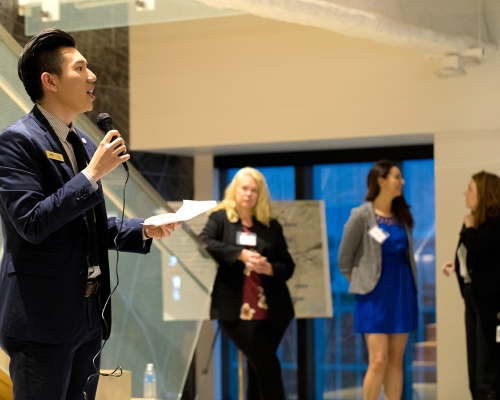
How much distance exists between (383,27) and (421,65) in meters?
1.29

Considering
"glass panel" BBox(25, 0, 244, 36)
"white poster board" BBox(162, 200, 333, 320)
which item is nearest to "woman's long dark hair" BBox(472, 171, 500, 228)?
"white poster board" BBox(162, 200, 333, 320)

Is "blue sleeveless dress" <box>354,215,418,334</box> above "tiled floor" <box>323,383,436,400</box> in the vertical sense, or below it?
above

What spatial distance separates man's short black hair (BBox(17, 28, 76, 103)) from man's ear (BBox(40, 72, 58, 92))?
10 millimetres

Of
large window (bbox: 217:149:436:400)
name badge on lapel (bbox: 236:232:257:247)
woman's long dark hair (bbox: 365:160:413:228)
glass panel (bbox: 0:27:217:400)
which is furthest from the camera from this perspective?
large window (bbox: 217:149:436:400)

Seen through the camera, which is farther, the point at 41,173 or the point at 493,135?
the point at 493,135

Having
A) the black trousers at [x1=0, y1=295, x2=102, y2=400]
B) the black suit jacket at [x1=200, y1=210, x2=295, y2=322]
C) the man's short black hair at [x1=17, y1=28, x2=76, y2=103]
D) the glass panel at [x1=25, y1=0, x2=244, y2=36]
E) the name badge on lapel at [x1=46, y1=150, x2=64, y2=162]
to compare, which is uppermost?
the glass panel at [x1=25, y1=0, x2=244, y2=36]

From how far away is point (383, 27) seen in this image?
4.36m

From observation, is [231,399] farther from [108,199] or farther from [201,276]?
[108,199]

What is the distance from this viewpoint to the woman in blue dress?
481cm

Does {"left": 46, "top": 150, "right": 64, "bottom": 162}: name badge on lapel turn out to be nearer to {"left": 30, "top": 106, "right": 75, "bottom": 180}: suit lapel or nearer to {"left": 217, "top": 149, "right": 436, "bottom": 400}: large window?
{"left": 30, "top": 106, "right": 75, "bottom": 180}: suit lapel

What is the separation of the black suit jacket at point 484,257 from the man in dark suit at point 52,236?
10.6ft

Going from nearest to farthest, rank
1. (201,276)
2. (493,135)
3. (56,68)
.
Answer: (56,68), (201,276), (493,135)

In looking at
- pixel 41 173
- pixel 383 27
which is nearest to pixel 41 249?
pixel 41 173

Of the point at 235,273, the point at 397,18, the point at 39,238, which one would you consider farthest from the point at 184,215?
the point at 397,18
